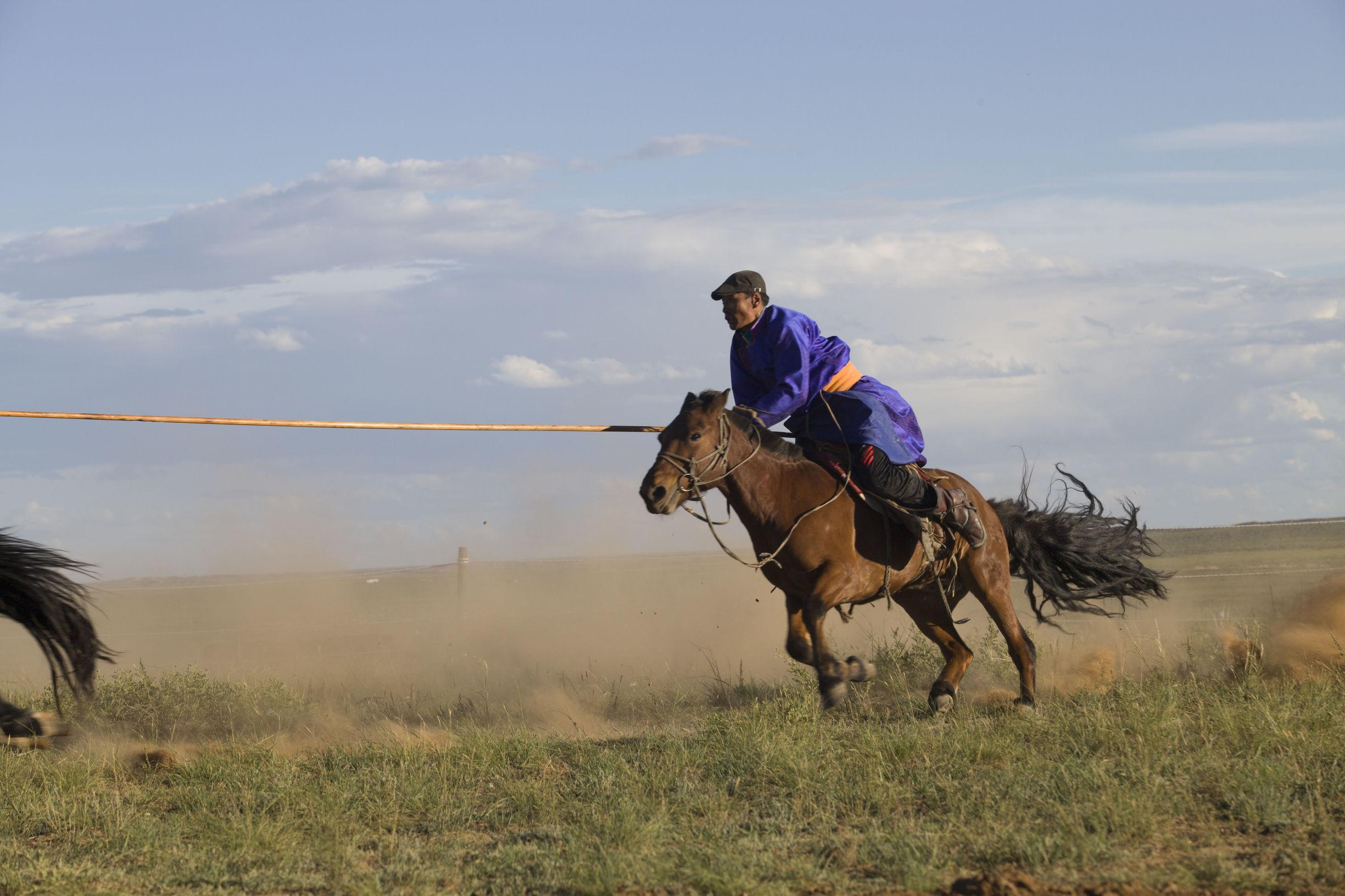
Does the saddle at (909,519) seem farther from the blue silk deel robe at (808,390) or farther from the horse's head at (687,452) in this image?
the horse's head at (687,452)

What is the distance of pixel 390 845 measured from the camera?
540cm

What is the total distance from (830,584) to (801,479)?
2.62ft

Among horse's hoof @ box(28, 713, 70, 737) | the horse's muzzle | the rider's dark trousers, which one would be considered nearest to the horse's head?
the horse's muzzle

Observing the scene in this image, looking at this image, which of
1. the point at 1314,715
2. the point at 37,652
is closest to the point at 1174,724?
the point at 1314,715

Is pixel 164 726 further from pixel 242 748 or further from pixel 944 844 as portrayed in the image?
pixel 944 844

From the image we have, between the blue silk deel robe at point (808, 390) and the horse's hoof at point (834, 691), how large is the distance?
1755mm

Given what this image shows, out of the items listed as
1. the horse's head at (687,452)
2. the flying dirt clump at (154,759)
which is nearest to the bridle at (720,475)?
the horse's head at (687,452)

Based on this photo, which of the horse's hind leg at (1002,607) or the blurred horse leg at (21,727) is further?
the horse's hind leg at (1002,607)

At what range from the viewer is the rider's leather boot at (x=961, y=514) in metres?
8.30

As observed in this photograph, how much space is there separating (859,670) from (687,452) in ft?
5.64

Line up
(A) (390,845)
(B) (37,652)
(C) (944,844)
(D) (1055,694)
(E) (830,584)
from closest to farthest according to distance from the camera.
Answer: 1. (C) (944,844)
2. (A) (390,845)
3. (E) (830,584)
4. (D) (1055,694)
5. (B) (37,652)

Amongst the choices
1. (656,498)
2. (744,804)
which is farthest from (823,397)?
(744,804)

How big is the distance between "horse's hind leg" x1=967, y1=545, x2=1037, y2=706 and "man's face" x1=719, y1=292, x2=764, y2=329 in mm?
2440

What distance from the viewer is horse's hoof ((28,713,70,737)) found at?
6.65 metres
